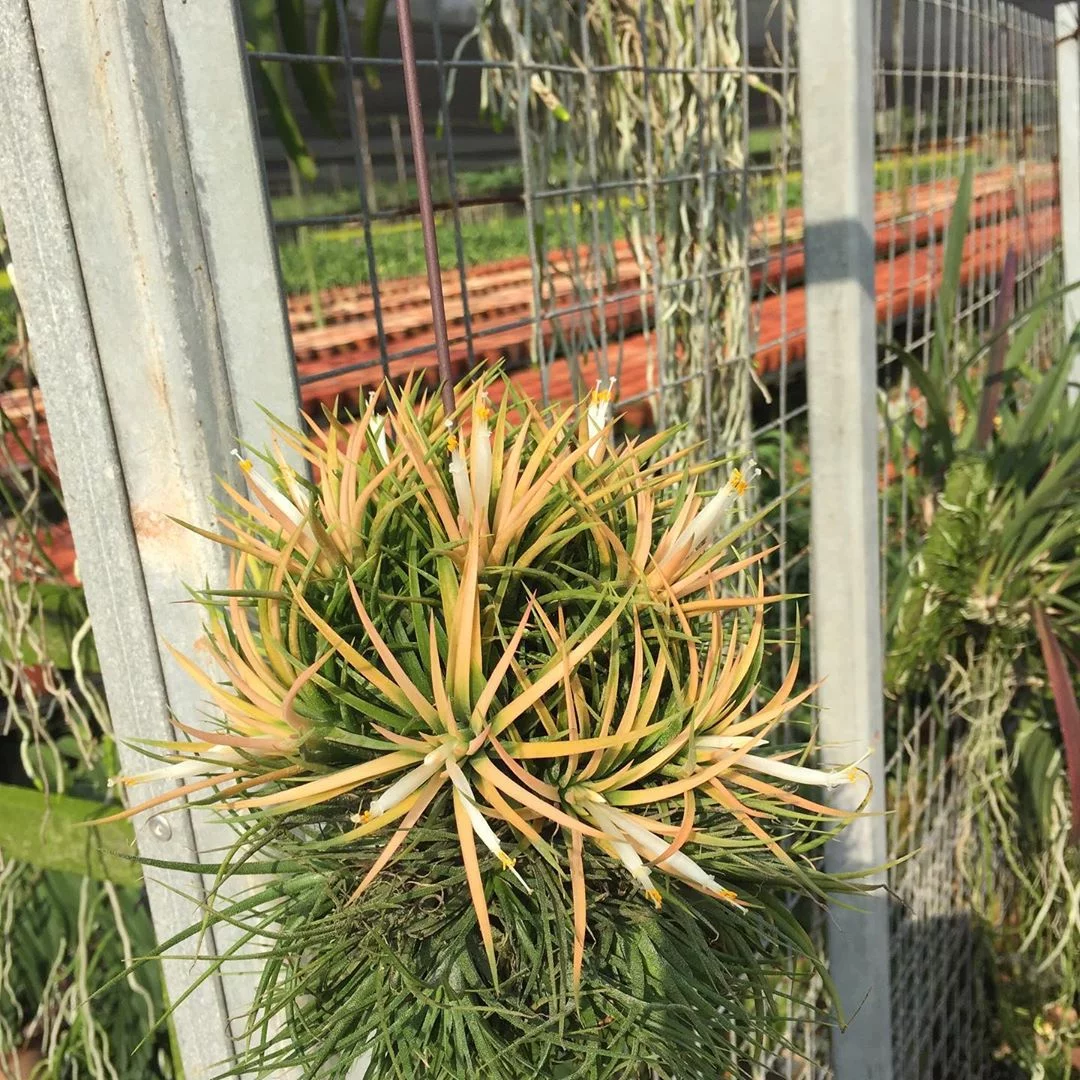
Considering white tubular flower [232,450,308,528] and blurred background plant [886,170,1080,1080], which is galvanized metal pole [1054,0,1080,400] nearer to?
blurred background plant [886,170,1080,1080]

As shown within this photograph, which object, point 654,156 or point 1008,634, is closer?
point 654,156

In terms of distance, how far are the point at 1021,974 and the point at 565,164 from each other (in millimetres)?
1491

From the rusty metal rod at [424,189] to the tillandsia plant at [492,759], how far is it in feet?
0.12

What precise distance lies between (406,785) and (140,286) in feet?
0.97

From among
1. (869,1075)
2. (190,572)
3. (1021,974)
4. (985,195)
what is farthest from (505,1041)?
(985,195)

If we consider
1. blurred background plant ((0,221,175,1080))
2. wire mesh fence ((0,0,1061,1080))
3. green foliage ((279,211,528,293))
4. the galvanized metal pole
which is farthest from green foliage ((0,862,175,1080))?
green foliage ((279,211,528,293))

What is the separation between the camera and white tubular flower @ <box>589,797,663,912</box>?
0.33 metres

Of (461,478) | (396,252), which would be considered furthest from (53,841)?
(396,252)

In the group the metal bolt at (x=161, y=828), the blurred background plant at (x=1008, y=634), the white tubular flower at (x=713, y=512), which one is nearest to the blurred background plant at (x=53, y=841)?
the metal bolt at (x=161, y=828)

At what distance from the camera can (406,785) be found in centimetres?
34

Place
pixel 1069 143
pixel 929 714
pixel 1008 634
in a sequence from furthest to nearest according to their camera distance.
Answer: pixel 1069 143, pixel 929 714, pixel 1008 634

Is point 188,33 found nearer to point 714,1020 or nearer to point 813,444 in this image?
point 714,1020

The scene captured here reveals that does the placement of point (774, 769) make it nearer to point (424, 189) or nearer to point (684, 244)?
point (424, 189)

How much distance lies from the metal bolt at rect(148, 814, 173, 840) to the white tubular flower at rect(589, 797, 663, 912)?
0.33m
